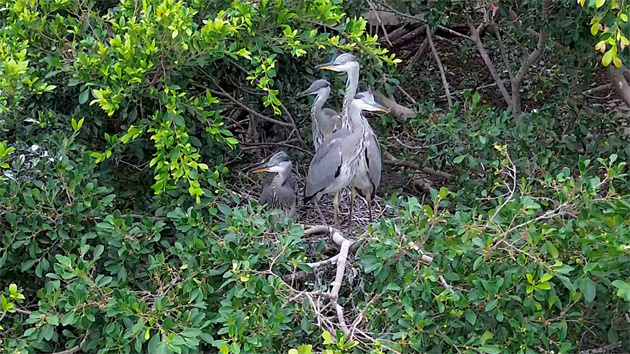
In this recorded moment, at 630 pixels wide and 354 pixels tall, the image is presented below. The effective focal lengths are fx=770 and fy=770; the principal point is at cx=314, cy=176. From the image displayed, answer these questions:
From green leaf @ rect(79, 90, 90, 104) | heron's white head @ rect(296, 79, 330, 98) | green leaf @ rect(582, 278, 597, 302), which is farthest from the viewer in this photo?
heron's white head @ rect(296, 79, 330, 98)

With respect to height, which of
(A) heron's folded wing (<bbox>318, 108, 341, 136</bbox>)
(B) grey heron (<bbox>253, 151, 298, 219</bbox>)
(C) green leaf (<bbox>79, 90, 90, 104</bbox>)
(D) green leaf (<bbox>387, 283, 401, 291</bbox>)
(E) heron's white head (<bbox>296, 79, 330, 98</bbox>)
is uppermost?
(C) green leaf (<bbox>79, 90, 90, 104</bbox>)

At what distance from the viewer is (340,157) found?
4305 millimetres

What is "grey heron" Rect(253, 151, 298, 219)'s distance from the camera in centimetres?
438

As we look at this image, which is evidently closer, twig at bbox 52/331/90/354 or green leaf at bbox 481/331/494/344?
green leaf at bbox 481/331/494/344

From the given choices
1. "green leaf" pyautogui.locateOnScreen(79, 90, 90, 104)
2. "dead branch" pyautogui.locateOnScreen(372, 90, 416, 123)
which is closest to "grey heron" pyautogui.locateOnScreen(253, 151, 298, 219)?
"dead branch" pyautogui.locateOnScreen(372, 90, 416, 123)

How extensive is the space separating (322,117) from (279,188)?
658 mm

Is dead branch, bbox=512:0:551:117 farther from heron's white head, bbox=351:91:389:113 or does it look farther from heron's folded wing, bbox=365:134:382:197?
heron's folded wing, bbox=365:134:382:197

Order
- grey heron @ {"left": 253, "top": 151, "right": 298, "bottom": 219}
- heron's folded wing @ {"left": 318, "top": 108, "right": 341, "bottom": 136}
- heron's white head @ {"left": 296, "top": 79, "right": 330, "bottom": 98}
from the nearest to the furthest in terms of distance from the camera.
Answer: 1. grey heron @ {"left": 253, "top": 151, "right": 298, "bottom": 219}
2. heron's white head @ {"left": 296, "top": 79, "right": 330, "bottom": 98}
3. heron's folded wing @ {"left": 318, "top": 108, "right": 341, "bottom": 136}

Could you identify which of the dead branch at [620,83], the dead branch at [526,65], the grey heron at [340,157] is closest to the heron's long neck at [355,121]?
the grey heron at [340,157]

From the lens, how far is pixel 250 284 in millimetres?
2811

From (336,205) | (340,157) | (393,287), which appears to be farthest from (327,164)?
(393,287)

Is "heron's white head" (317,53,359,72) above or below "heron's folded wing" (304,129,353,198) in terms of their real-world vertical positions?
above

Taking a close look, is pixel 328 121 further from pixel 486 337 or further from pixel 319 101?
pixel 486 337

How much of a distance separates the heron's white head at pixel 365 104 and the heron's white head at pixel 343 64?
0.61 ft
